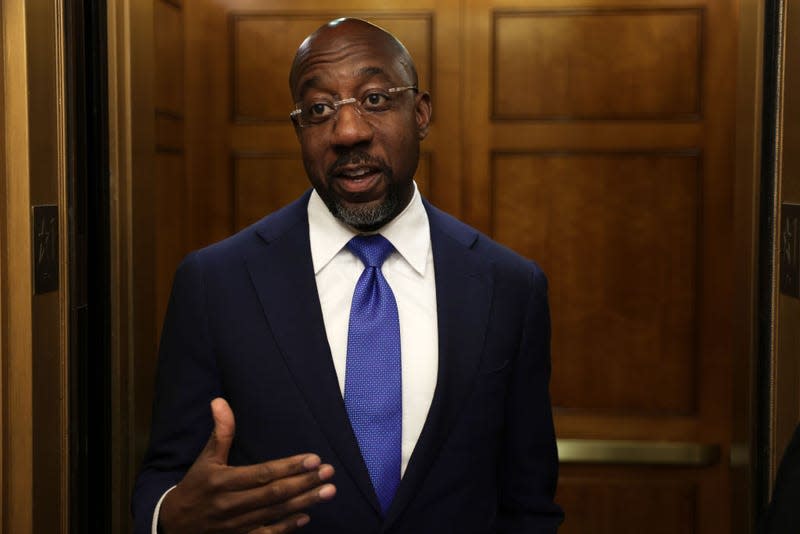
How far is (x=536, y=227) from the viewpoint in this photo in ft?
9.56

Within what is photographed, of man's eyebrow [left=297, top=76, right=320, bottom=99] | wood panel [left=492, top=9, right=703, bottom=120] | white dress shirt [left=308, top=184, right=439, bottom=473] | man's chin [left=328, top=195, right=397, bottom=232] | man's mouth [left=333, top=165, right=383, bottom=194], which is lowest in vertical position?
white dress shirt [left=308, top=184, right=439, bottom=473]

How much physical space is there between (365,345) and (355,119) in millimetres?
338

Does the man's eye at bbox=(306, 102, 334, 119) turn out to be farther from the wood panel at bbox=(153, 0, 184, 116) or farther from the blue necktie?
the wood panel at bbox=(153, 0, 184, 116)

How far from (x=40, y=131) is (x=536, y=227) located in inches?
55.8

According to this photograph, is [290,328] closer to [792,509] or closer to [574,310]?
[792,509]

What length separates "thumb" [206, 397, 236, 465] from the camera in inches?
51.4

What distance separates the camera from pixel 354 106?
161 centimetres

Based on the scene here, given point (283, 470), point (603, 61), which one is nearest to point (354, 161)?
point (283, 470)

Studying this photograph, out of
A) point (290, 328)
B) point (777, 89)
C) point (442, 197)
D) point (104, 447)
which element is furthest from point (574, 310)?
point (290, 328)

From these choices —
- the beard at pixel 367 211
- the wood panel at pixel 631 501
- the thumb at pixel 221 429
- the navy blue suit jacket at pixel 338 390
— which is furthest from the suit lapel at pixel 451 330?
the wood panel at pixel 631 501

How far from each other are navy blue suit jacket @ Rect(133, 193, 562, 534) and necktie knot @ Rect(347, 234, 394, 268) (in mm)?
79

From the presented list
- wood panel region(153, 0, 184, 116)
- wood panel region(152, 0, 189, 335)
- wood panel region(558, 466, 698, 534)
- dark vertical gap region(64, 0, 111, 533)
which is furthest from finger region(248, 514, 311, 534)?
wood panel region(558, 466, 698, 534)

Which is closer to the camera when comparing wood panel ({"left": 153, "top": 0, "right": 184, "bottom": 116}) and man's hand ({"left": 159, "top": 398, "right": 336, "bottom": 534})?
man's hand ({"left": 159, "top": 398, "right": 336, "bottom": 534})

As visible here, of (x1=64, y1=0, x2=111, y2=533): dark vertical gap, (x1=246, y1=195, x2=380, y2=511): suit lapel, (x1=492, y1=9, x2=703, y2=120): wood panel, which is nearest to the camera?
(x1=246, y1=195, x2=380, y2=511): suit lapel
